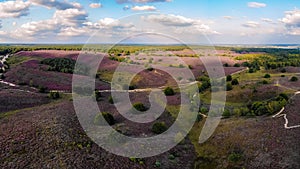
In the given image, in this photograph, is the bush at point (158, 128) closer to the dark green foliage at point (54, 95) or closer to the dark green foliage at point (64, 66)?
the dark green foliage at point (54, 95)

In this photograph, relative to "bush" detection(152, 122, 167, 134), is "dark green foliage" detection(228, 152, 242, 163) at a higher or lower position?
lower

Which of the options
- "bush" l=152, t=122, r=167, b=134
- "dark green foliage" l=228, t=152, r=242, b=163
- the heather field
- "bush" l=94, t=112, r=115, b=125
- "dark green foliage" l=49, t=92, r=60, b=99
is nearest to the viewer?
the heather field

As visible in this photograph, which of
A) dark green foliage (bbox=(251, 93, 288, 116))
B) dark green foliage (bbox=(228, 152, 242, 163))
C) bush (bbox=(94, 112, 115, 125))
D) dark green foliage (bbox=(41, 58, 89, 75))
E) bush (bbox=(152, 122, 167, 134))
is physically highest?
dark green foliage (bbox=(41, 58, 89, 75))

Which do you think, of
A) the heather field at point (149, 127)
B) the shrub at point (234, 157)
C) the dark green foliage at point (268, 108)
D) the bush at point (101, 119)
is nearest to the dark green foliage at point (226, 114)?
the heather field at point (149, 127)

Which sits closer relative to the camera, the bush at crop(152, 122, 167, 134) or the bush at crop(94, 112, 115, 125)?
the bush at crop(152, 122, 167, 134)

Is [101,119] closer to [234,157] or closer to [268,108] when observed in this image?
[234,157]

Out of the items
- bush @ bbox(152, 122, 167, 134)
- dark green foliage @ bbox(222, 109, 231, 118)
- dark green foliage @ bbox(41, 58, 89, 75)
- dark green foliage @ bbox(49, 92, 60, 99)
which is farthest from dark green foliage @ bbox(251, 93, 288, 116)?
dark green foliage @ bbox(41, 58, 89, 75)

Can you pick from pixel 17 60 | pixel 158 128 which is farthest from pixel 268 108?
pixel 17 60

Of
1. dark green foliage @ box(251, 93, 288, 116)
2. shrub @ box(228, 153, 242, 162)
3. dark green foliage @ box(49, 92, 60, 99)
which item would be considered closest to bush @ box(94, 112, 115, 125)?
shrub @ box(228, 153, 242, 162)

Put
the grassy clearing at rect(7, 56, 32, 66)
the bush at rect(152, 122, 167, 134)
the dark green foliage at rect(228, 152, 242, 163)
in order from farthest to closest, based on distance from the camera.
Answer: the grassy clearing at rect(7, 56, 32, 66), the bush at rect(152, 122, 167, 134), the dark green foliage at rect(228, 152, 242, 163)

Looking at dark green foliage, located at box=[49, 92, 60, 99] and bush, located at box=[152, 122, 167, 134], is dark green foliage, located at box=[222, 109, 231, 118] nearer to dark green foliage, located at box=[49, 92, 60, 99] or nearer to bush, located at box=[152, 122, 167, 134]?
bush, located at box=[152, 122, 167, 134]

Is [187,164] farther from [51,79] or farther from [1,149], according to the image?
[51,79]
